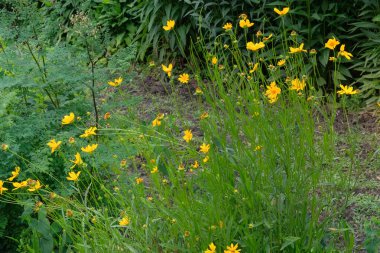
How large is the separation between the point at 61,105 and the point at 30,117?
0.20 meters

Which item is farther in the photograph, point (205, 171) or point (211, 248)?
point (205, 171)

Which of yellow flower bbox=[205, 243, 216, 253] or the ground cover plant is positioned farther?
the ground cover plant

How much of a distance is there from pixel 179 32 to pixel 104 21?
1536 mm

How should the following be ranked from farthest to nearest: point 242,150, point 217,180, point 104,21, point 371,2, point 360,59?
point 104,21 → point 360,59 → point 371,2 → point 242,150 → point 217,180

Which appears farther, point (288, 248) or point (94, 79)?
point (94, 79)

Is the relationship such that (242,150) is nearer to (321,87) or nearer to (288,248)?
(288,248)

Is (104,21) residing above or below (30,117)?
below

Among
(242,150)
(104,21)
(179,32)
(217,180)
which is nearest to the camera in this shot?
(217,180)

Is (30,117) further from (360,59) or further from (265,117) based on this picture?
(360,59)

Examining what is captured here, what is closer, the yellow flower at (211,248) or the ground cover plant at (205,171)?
the yellow flower at (211,248)

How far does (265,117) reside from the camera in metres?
2.66

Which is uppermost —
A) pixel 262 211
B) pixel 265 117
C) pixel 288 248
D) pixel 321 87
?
pixel 265 117

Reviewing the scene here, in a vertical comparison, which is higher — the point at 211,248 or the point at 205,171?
the point at 205,171

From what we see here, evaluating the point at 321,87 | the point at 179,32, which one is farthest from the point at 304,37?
the point at 179,32
